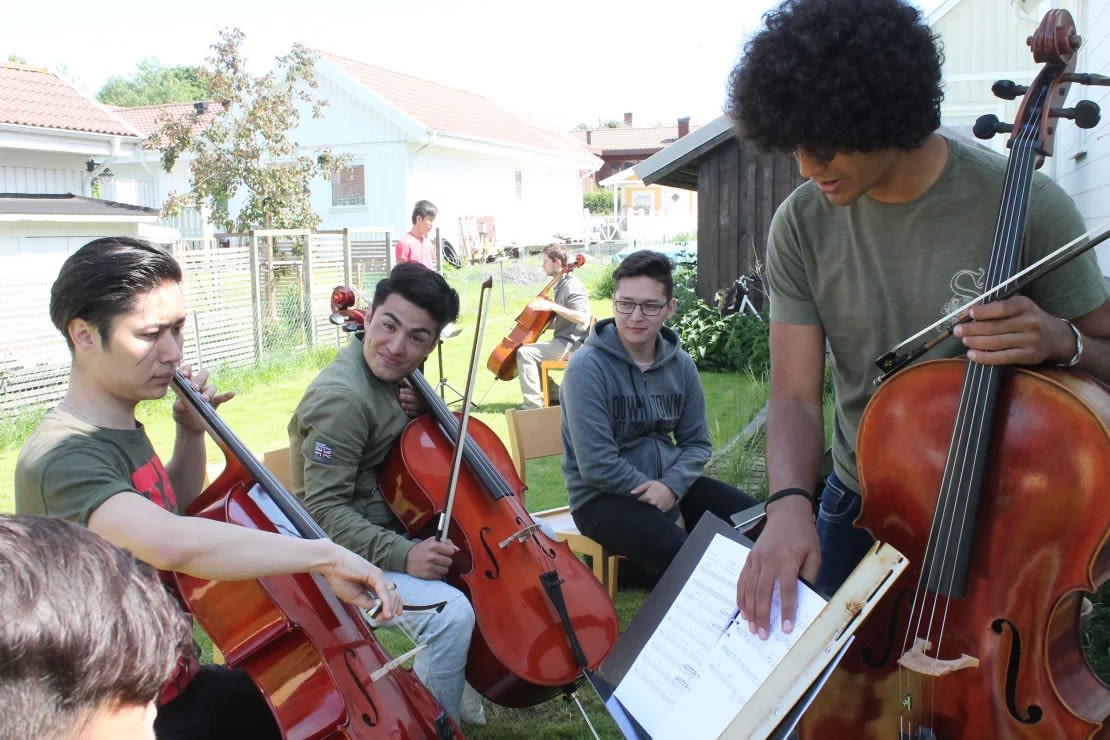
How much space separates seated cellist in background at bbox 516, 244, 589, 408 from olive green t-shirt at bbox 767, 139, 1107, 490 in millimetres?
5571

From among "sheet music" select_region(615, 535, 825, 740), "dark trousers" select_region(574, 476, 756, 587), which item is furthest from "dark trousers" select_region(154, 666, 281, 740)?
"dark trousers" select_region(574, 476, 756, 587)

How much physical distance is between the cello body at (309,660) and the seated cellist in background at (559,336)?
537 cm

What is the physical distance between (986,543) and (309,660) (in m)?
1.40

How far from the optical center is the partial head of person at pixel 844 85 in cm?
163

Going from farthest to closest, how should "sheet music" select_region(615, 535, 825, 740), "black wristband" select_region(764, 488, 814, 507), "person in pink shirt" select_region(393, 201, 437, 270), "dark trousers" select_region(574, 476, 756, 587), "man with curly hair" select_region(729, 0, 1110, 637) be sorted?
1. "person in pink shirt" select_region(393, 201, 437, 270)
2. "dark trousers" select_region(574, 476, 756, 587)
3. "black wristband" select_region(764, 488, 814, 507)
4. "man with curly hair" select_region(729, 0, 1110, 637)
5. "sheet music" select_region(615, 535, 825, 740)

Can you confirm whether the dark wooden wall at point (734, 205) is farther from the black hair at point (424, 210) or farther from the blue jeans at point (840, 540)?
the blue jeans at point (840, 540)

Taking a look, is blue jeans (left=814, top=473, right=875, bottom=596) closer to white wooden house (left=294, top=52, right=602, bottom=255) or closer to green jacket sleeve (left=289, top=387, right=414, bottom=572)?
green jacket sleeve (left=289, top=387, right=414, bottom=572)

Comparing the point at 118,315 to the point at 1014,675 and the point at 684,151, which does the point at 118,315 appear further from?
the point at 684,151

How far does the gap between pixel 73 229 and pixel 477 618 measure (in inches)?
390

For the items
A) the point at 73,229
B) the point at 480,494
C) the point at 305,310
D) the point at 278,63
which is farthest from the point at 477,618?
the point at 278,63

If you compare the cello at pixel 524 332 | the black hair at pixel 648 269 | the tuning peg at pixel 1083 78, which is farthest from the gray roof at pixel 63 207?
the tuning peg at pixel 1083 78

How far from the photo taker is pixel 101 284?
6.79ft

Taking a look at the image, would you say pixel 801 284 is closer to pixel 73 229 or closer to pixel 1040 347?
pixel 1040 347

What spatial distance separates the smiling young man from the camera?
267 cm
